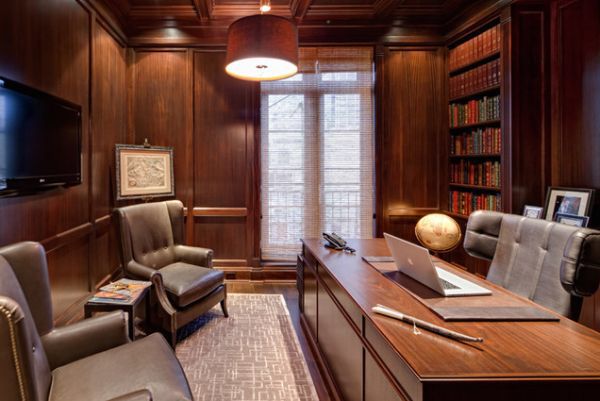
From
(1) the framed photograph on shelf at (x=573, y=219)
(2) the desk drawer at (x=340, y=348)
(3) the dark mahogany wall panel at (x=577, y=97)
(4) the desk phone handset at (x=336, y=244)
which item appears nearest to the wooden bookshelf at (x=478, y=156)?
(3) the dark mahogany wall panel at (x=577, y=97)

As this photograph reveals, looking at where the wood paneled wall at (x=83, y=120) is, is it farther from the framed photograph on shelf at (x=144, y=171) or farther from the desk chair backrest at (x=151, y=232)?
the desk chair backrest at (x=151, y=232)

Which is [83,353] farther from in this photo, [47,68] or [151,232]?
[47,68]

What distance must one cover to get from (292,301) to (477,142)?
99.9 inches

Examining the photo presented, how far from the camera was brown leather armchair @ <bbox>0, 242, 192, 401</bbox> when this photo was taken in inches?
54.4

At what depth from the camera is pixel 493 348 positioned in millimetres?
1062

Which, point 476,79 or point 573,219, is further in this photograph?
point 476,79

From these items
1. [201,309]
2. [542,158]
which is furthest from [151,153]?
[542,158]

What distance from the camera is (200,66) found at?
4.33 meters

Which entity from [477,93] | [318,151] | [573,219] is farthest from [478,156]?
[318,151]

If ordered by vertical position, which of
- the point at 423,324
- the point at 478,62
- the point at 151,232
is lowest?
the point at 423,324

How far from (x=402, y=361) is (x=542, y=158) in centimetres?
309

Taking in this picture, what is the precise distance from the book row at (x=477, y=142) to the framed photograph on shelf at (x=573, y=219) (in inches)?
33.4

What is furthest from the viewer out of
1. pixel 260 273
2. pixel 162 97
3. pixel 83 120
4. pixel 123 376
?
pixel 260 273

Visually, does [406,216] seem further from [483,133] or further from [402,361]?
[402,361]
